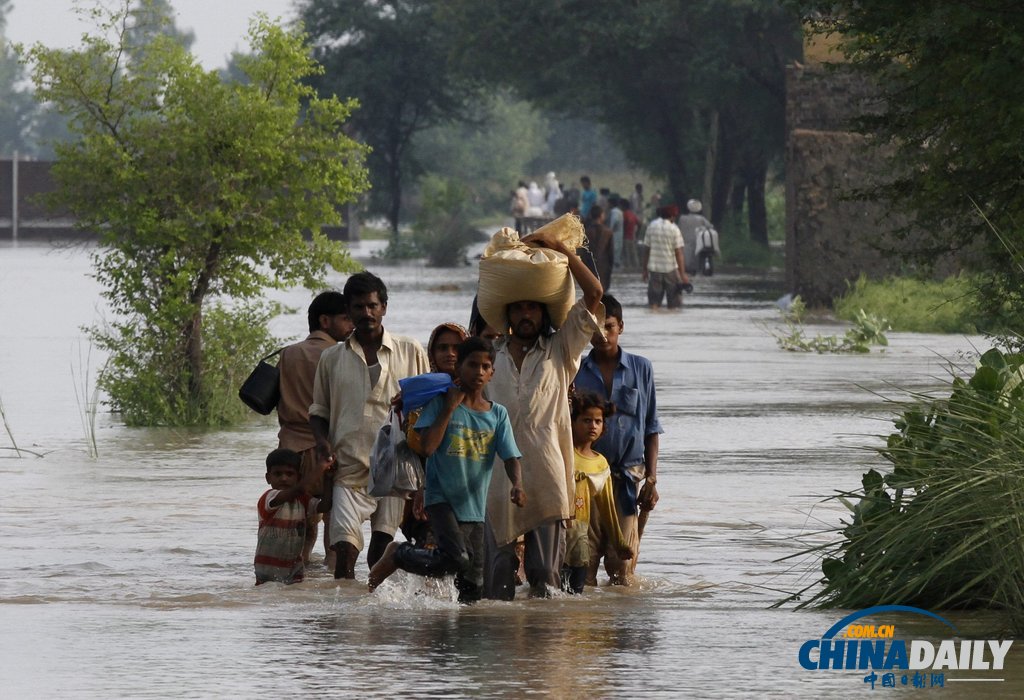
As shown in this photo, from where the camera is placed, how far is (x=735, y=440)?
14875mm

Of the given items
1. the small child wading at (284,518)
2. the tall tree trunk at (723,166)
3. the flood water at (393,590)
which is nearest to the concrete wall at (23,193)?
the tall tree trunk at (723,166)

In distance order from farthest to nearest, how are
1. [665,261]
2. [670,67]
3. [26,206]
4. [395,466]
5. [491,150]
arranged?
[491,150], [26,206], [670,67], [665,261], [395,466]

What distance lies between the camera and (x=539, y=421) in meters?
8.58

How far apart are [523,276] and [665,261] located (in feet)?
70.3

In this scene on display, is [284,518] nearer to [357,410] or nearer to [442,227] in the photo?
[357,410]

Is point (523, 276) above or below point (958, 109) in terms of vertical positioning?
below

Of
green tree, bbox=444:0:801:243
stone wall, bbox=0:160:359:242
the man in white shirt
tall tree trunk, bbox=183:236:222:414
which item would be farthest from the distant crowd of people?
stone wall, bbox=0:160:359:242

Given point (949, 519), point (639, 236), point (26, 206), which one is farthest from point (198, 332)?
point (26, 206)

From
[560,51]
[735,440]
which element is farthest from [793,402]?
[560,51]

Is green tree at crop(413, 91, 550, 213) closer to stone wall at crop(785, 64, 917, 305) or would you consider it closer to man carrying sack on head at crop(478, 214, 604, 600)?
stone wall at crop(785, 64, 917, 305)

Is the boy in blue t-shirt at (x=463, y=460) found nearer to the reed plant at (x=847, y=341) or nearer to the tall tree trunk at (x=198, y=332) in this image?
the tall tree trunk at (x=198, y=332)

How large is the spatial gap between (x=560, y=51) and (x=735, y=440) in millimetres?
35296

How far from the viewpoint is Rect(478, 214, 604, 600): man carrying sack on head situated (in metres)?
8.50

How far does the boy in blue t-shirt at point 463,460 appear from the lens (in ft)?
27.2
